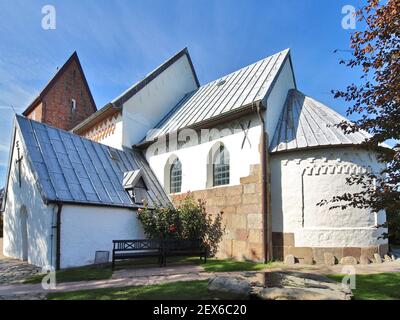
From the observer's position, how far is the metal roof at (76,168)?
36.4 ft

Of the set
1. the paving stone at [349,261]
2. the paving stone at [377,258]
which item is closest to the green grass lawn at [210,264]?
the paving stone at [349,261]

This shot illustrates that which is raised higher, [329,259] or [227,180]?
[227,180]

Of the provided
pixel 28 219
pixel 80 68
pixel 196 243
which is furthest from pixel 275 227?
pixel 80 68

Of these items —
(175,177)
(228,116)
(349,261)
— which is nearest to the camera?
(349,261)

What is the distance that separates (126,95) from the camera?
1681cm

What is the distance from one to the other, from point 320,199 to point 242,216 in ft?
9.39

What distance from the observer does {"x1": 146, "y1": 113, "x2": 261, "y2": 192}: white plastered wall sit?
40.5 ft

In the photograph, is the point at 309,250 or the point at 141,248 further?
the point at 309,250

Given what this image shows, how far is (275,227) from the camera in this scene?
38.8 feet

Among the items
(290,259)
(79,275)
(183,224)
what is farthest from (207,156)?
(79,275)

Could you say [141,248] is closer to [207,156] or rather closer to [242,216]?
[242,216]

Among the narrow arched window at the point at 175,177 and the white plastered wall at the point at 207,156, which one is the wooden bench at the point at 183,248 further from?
the narrow arched window at the point at 175,177
